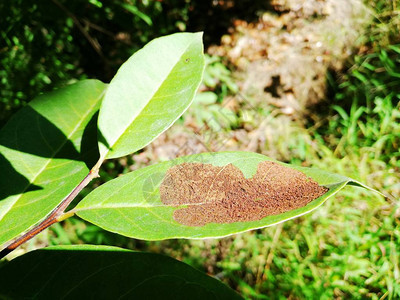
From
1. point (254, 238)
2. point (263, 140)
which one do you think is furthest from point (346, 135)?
point (254, 238)

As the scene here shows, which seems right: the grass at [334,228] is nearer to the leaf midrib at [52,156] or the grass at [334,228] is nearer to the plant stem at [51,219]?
the leaf midrib at [52,156]

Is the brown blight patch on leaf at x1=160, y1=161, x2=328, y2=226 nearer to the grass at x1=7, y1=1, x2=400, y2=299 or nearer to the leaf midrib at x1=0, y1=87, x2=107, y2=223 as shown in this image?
the leaf midrib at x1=0, y1=87, x2=107, y2=223

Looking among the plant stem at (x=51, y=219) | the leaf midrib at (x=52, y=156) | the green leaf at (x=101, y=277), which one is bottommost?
the green leaf at (x=101, y=277)

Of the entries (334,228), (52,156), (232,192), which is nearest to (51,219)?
(52,156)

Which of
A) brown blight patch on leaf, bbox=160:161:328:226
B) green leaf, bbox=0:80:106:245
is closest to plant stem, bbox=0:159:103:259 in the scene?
green leaf, bbox=0:80:106:245

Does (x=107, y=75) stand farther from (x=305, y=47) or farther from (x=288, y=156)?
(x=305, y=47)

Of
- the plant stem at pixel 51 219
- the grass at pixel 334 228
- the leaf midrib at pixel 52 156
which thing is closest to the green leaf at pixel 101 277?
the plant stem at pixel 51 219

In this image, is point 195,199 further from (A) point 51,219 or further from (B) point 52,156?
(B) point 52,156

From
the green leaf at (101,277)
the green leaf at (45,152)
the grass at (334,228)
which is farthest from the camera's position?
the grass at (334,228)
